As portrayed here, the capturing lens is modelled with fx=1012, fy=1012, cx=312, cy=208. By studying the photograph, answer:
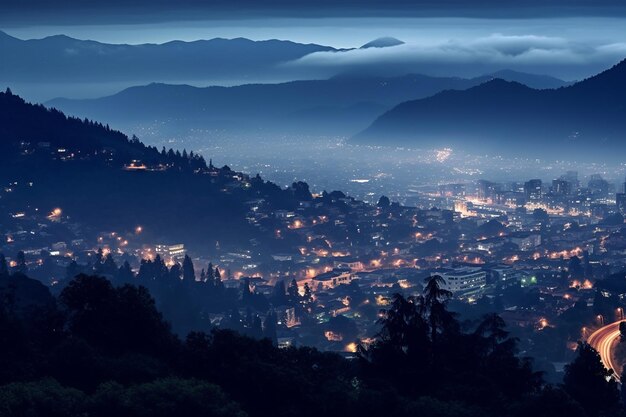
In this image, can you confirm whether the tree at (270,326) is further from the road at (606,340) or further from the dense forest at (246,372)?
the dense forest at (246,372)

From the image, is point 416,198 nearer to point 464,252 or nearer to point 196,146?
point 464,252

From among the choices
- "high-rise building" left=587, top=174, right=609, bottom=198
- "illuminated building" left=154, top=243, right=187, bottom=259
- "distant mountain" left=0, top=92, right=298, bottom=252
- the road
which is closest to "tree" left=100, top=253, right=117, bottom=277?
"illuminated building" left=154, top=243, right=187, bottom=259

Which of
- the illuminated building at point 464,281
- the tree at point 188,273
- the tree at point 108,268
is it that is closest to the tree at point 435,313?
the illuminated building at point 464,281

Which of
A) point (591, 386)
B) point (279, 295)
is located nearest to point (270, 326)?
point (279, 295)

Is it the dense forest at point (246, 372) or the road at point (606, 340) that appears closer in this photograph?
the dense forest at point (246, 372)

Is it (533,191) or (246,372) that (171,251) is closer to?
(533,191)
